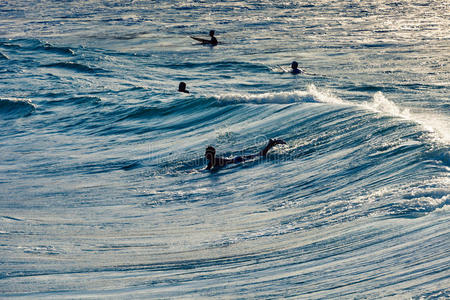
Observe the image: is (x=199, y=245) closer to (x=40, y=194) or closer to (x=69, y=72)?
(x=40, y=194)

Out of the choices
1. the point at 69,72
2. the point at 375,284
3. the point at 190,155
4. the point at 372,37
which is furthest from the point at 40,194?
the point at 372,37

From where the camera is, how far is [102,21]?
32031 mm

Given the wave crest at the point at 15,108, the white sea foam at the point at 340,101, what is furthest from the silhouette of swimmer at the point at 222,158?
the wave crest at the point at 15,108

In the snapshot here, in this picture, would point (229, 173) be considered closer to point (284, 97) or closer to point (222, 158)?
point (222, 158)

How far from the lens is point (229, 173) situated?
35.5 ft

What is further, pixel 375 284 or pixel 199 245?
pixel 199 245

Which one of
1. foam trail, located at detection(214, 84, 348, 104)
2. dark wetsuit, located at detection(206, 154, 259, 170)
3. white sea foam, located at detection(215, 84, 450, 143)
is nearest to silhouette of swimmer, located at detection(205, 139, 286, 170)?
dark wetsuit, located at detection(206, 154, 259, 170)

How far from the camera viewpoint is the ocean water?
6.93m

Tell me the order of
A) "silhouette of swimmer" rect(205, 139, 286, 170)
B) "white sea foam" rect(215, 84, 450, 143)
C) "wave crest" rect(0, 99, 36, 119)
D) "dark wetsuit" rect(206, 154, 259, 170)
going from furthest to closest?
"wave crest" rect(0, 99, 36, 119) → "white sea foam" rect(215, 84, 450, 143) → "dark wetsuit" rect(206, 154, 259, 170) → "silhouette of swimmer" rect(205, 139, 286, 170)

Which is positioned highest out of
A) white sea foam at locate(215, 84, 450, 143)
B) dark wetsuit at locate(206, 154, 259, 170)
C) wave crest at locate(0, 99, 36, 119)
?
white sea foam at locate(215, 84, 450, 143)

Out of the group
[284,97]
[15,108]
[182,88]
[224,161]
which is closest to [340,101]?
[284,97]

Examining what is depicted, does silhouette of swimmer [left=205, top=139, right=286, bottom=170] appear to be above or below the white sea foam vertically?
below

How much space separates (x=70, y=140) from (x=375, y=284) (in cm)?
934

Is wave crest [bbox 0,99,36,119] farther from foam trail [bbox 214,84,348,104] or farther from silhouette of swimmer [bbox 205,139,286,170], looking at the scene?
silhouette of swimmer [bbox 205,139,286,170]
